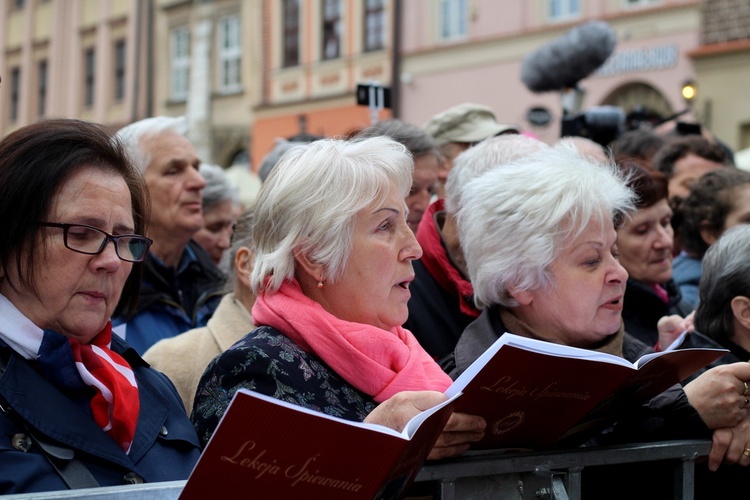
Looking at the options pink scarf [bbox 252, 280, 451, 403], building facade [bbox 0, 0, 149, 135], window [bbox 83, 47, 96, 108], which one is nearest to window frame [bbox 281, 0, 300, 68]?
building facade [bbox 0, 0, 149, 135]

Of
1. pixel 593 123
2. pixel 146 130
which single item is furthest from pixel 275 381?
pixel 593 123

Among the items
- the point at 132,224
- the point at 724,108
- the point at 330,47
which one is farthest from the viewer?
the point at 330,47

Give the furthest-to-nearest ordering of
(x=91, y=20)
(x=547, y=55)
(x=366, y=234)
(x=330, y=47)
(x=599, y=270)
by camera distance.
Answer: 1. (x=91, y=20)
2. (x=330, y=47)
3. (x=547, y=55)
4. (x=599, y=270)
5. (x=366, y=234)

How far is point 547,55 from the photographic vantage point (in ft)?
20.2

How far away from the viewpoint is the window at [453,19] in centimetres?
2061

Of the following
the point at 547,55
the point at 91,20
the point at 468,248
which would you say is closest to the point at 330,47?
the point at 91,20

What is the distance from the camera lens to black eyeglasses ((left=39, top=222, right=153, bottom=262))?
2.13 meters

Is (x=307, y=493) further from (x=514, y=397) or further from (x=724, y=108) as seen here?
(x=724, y=108)

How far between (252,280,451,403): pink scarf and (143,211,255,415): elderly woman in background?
84cm

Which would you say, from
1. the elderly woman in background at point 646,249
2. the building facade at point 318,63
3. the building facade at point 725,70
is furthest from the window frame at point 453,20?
the elderly woman in background at point 646,249

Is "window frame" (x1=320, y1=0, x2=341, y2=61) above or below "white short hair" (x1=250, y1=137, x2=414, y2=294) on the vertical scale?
above

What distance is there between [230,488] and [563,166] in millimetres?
1509

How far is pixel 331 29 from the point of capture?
23688mm

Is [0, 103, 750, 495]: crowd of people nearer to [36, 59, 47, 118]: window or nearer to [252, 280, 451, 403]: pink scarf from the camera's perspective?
[252, 280, 451, 403]: pink scarf
